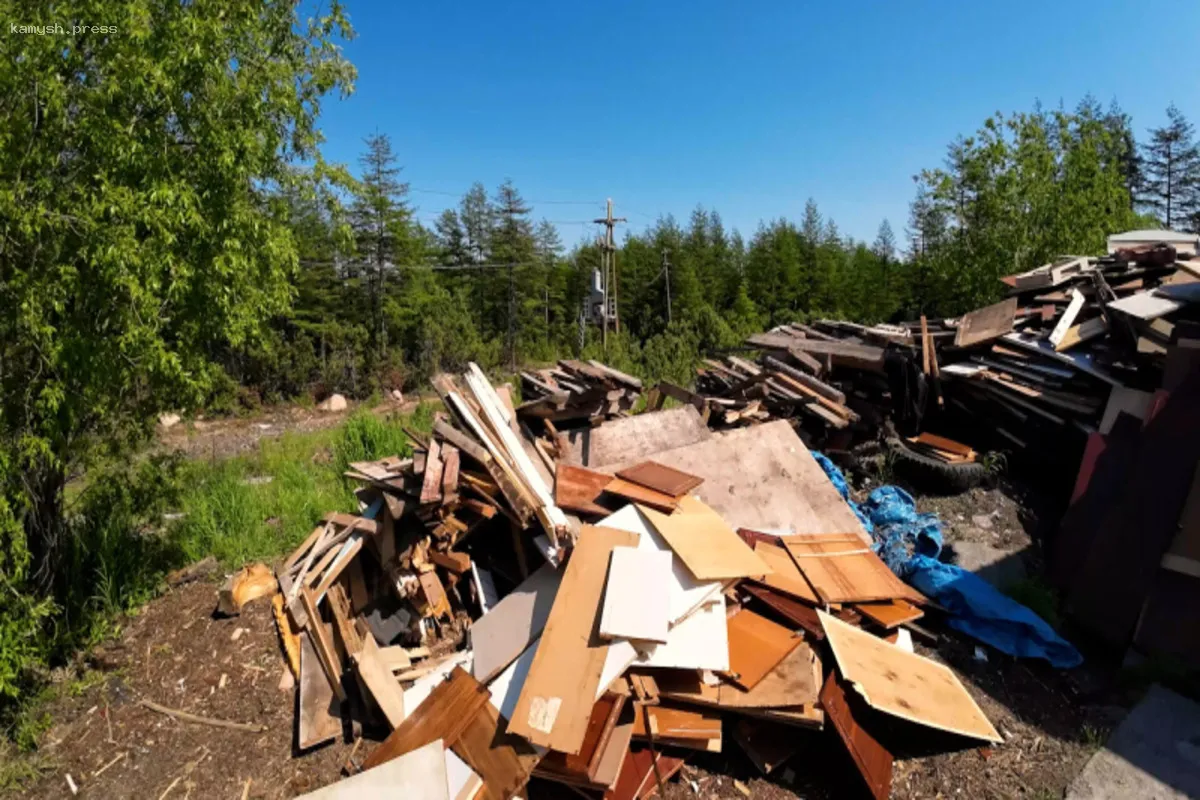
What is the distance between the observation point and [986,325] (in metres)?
8.32

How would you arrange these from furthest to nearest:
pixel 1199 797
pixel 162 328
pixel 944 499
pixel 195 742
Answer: pixel 944 499
pixel 162 328
pixel 195 742
pixel 1199 797

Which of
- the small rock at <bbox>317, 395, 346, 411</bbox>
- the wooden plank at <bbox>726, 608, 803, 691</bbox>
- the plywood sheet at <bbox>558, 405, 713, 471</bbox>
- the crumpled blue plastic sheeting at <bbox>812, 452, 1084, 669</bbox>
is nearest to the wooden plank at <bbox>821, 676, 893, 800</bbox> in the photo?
the wooden plank at <bbox>726, 608, 803, 691</bbox>

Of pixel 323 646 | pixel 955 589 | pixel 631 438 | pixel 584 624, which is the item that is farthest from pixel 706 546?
pixel 323 646

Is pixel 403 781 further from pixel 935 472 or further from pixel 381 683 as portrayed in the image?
pixel 935 472

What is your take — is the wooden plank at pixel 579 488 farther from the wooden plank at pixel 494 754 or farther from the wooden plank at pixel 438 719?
the wooden plank at pixel 494 754

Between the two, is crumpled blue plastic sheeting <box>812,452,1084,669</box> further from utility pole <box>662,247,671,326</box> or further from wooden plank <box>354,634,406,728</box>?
utility pole <box>662,247,671,326</box>

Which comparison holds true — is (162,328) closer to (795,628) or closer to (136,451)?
(136,451)

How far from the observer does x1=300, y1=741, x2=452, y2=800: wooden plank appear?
3.26 m

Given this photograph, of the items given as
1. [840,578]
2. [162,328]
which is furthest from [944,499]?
[162,328]

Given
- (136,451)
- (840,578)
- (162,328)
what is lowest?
(840,578)

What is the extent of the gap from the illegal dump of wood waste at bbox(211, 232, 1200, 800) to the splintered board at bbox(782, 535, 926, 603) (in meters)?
0.02

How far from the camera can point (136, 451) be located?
5.42 metres

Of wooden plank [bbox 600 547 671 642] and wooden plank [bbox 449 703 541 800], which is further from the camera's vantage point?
wooden plank [bbox 600 547 671 642]

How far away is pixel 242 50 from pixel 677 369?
36.3 ft
